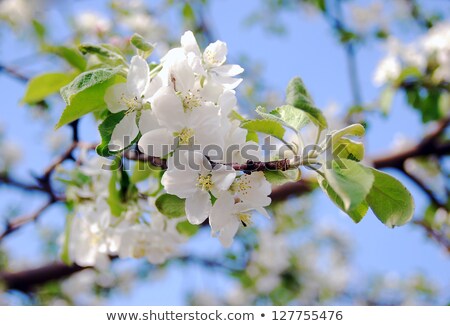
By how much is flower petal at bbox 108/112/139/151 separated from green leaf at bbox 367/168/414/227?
463 millimetres

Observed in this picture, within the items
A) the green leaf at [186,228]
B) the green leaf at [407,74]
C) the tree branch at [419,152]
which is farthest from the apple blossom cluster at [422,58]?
the green leaf at [186,228]

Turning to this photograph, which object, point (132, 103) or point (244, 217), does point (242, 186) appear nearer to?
point (244, 217)

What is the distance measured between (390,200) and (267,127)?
0.86ft

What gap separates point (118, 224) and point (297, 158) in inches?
26.2

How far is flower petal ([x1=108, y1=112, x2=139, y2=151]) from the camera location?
100 centimetres

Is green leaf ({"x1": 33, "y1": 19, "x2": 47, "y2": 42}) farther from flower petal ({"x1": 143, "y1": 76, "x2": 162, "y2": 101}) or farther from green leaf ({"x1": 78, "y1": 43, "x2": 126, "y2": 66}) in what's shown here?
flower petal ({"x1": 143, "y1": 76, "x2": 162, "y2": 101})

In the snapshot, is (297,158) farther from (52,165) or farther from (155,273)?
(155,273)

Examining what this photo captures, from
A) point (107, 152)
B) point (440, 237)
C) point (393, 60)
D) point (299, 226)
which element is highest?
point (107, 152)

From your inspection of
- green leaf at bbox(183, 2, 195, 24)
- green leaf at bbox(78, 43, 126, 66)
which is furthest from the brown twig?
green leaf at bbox(183, 2, 195, 24)

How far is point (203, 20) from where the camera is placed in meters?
3.59

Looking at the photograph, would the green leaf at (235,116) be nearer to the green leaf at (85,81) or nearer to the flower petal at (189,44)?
the flower petal at (189,44)

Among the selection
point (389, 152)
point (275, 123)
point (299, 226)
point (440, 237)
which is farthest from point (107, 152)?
point (299, 226)

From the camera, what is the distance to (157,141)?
0.96m
